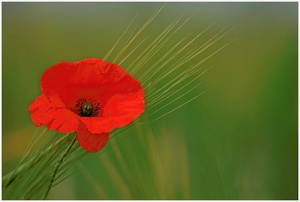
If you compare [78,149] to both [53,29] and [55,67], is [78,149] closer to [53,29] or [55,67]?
[55,67]

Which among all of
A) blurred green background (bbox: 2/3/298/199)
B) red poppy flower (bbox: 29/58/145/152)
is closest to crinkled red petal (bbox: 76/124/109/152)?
red poppy flower (bbox: 29/58/145/152)

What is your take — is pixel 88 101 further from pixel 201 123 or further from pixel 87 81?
pixel 201 123

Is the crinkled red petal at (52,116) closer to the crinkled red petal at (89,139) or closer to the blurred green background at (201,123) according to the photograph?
the crinkled red petal at (89,139)

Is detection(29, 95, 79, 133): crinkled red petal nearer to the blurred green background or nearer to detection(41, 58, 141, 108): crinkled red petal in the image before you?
detection(41, 58, 141, 108): crinkled red petal

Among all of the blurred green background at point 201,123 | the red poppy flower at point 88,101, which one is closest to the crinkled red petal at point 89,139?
the red poppy flower at point 88,101

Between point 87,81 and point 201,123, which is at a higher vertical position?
point 87,81

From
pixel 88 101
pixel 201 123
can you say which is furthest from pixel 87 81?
pixel 201 123
